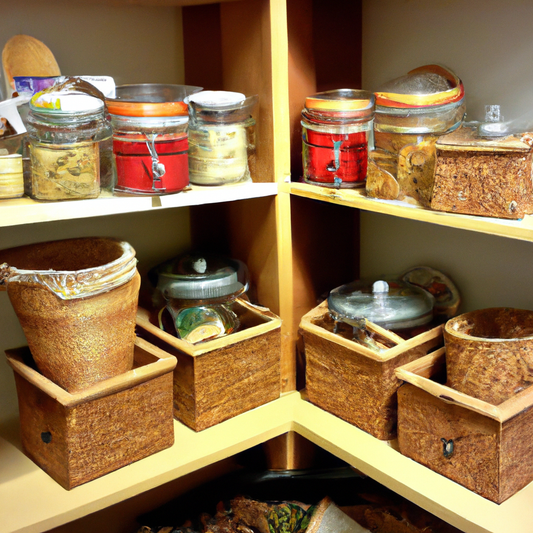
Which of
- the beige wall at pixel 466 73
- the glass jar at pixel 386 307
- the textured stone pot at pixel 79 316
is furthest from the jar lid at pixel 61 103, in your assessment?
the beige wall at pixel 466 73

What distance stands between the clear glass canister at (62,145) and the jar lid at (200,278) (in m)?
0.36

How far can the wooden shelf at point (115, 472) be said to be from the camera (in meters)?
1.07

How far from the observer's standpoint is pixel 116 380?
3.64 feet

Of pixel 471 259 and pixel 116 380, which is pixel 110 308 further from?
pixel 471 259

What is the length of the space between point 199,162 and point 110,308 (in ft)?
1.22

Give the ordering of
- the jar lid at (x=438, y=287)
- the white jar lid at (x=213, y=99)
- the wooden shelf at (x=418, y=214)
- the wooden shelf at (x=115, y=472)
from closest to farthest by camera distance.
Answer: the wooden shelf at (x=418, y=214)
the wooden shelf at (x=115, y=472)
the white jar lid at (x=213, y=99)
the jar lid at (x=438, y=287)

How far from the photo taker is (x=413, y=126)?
1105 mm

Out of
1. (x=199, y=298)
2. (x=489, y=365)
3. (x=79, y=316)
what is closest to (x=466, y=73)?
(x=489, y=365)

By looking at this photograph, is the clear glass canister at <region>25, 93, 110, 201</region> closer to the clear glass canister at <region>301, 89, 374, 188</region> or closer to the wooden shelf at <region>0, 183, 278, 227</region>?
the wooden shelf at <region>0, 183, 278, 227</region>

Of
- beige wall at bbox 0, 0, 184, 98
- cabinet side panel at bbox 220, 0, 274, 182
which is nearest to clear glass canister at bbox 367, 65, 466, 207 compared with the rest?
cabinet side panel at bbox 220, 0, 274, 182

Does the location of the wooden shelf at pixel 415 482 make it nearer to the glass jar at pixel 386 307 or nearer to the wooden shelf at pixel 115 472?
the wooden shelf at pixel 115 472

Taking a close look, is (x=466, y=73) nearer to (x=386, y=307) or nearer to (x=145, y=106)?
(x=386, y=307)

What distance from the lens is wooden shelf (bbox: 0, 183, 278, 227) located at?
101cm

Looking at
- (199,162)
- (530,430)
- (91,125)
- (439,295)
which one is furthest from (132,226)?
(530,430)
